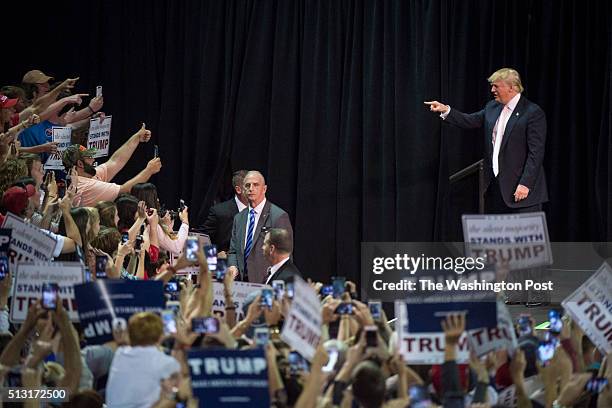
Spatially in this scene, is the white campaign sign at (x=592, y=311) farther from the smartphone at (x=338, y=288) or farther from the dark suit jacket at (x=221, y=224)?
the dark suit jacket at (x=221, y=224)

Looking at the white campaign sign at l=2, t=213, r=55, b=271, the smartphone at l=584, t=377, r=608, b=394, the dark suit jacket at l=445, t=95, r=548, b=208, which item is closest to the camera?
the smartphone at l=584, t=377, r=608, b=394

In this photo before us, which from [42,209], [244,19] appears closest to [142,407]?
[42,209]

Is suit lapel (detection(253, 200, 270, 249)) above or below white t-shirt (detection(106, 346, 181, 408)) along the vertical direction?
above

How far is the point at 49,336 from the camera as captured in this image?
158 inches

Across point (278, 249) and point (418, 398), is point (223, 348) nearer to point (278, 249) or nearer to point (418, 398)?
point (418, 398)

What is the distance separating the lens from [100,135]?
8.23m

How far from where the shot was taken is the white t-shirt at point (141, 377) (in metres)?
3.76

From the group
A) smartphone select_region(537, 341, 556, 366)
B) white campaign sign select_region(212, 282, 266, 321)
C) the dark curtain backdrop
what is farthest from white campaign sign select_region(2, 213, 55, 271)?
the dark curtain backdrop

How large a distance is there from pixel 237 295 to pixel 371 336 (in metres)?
1.56

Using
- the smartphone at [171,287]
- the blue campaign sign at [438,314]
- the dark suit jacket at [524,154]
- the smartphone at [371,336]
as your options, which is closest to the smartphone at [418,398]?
the smartphone at [371,336]

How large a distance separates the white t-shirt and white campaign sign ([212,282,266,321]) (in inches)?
63.5

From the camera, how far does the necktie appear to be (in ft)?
25.8

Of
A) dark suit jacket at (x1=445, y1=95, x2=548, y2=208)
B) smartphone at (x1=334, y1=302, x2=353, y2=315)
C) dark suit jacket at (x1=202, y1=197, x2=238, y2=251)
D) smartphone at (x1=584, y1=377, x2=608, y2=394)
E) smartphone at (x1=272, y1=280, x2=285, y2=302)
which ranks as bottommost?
smartphone at (x1=584, y1=377, x2=608, y2=394)

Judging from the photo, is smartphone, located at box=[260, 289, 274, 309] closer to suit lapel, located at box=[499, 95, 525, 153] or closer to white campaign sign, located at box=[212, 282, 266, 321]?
white campaign sign, located at box=[212, 282, 266, 321]
